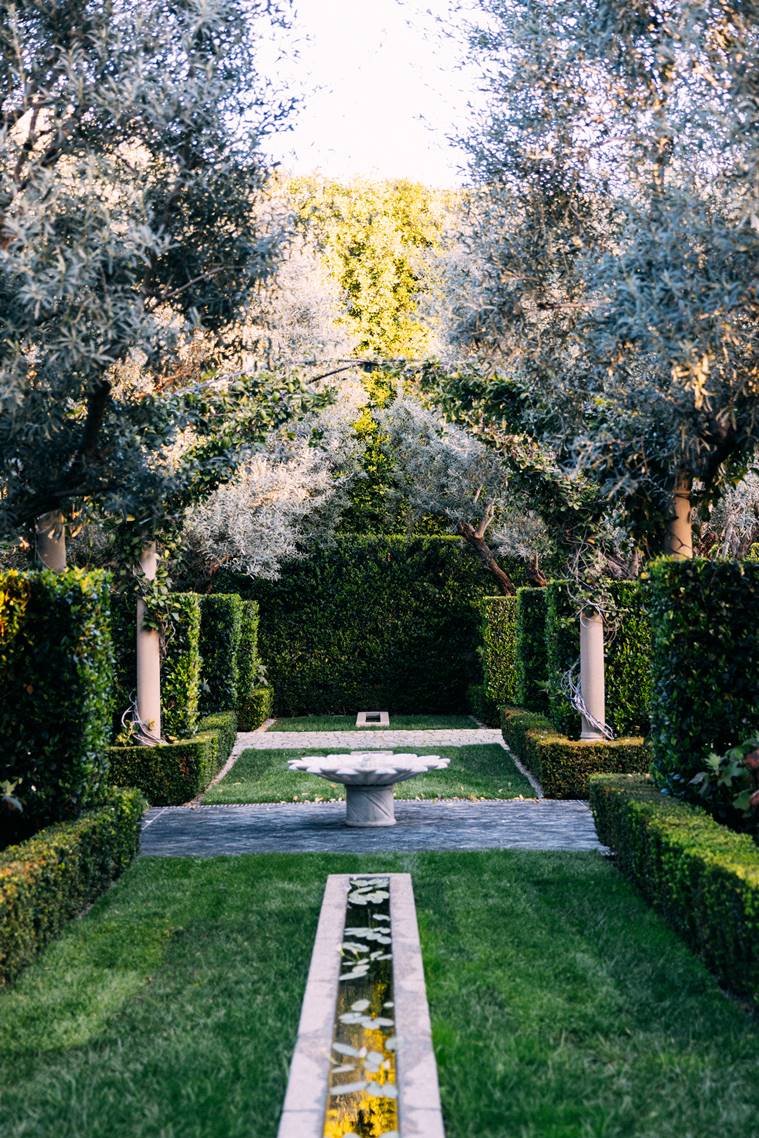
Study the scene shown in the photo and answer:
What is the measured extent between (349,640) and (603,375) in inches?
551

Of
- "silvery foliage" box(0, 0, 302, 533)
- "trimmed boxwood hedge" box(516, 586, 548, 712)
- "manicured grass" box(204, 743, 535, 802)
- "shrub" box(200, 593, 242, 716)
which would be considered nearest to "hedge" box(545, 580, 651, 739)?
"manicured grass" box(204, 743, 535, 802)

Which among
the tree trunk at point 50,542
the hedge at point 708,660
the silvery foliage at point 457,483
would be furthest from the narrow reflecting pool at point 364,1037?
the silvery foliage at point 457,483

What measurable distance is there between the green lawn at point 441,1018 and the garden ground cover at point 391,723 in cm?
1170

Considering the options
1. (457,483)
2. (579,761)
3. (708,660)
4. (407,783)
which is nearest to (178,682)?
(407,783)

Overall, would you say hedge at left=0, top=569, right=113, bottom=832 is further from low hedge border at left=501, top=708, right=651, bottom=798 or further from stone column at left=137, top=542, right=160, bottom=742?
low hedge border at left=501, top=708, right=651, bottom=798

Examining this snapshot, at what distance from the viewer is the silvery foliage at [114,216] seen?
7.58m

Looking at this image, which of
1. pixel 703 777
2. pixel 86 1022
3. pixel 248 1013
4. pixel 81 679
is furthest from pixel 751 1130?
pixel 81 679

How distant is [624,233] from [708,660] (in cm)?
295

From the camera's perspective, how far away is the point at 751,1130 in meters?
4.04

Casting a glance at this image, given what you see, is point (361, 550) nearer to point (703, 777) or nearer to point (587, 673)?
point (587, 673)

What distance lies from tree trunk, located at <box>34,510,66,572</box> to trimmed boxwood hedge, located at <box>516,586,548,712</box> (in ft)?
21.3

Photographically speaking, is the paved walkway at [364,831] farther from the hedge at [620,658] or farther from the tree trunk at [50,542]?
the tree trunk at [50,542]

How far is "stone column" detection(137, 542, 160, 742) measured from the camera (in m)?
12.3

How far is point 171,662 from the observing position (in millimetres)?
12883
